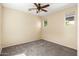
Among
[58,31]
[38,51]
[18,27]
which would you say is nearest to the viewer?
[38,51]

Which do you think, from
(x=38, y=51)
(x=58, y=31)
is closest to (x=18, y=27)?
(x=38, y=51)

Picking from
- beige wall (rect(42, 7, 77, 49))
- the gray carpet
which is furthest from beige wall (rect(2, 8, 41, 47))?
beige wall (rect(42, 7, 77, 49))

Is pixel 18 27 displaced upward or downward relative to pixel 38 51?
upward

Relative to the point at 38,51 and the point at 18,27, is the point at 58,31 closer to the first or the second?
the point at 38,51

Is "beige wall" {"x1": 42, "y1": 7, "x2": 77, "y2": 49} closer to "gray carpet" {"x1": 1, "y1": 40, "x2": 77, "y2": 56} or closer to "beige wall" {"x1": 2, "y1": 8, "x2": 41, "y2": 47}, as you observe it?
"gray carpet" {"x1": 1, "y1": 40, "x2": 77, "y2": 56}

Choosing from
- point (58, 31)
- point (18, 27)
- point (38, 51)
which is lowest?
point (38, 51)

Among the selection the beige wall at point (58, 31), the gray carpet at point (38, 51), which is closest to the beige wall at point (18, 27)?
the gray carpet at point (38, 51)

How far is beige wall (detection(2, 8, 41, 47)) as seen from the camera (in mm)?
2970

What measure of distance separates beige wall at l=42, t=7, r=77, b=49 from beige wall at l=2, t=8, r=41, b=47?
86 centimetres

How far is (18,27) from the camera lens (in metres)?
3.49

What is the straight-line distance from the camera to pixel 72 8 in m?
2.89

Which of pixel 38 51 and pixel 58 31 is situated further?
pixel 58 31

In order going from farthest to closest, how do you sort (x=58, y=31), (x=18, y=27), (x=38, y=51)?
(x=58, y=31) → (x=18, y=27) → (x=38, y=51)

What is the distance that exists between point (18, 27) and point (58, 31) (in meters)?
2.25
